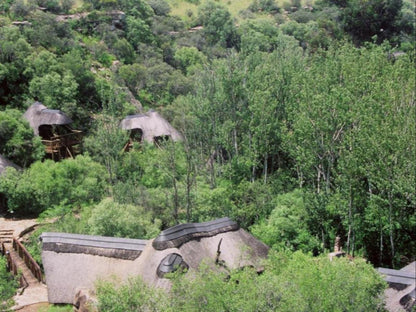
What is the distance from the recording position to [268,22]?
71.0 meters

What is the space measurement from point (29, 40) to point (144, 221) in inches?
1228

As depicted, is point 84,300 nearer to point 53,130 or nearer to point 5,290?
point 5,290

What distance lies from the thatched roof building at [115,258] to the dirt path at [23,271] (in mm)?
1110

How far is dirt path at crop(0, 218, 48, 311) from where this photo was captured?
19.9 meters

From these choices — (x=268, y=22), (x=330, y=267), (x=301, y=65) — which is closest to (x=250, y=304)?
(x=330, y=267)

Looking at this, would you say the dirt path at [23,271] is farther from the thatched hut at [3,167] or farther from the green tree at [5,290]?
the green tree at [5,290]

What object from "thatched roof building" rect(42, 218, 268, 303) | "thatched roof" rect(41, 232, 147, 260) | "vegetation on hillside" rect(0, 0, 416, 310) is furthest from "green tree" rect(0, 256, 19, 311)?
"vegetation on hillside" rect(0, 0, 416, 310)

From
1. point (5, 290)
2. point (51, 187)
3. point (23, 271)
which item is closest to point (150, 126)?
point (51, 187)

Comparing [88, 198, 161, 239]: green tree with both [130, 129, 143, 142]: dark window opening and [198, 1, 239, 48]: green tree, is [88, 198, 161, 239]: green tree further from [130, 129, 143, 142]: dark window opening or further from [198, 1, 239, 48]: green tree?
[198, 1, 239, 48]: green tree

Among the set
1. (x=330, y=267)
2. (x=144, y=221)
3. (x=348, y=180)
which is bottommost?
(x=144, y=221)

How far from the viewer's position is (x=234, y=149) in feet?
108

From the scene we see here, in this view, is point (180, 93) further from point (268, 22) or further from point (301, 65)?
point (268, 22)

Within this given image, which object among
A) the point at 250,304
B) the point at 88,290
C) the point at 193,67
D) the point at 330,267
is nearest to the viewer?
the point at 250,304

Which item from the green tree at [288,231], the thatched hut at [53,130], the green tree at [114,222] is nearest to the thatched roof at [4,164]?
the thatched hut at [53,130]
